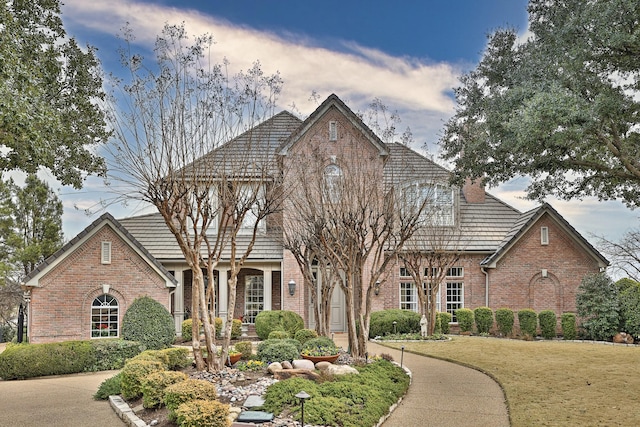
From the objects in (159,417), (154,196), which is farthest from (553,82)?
(159,417)

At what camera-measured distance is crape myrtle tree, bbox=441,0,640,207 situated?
1088 centimetres

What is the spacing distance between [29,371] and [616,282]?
778 inches

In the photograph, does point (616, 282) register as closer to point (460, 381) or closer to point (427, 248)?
point (427, 248)

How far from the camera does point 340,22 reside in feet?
42.5

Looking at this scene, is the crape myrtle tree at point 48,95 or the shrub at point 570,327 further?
the shrub at point 570,327

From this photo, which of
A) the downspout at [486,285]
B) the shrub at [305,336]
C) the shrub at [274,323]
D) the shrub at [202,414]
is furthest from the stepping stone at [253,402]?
the downspout at [486,285]

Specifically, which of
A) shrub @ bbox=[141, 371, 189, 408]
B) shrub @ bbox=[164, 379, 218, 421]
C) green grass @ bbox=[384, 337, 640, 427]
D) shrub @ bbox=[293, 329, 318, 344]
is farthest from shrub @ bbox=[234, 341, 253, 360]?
green grass @ bbox=[384, 337, 640, 427]

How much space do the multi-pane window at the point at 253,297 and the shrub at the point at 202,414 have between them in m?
15.7

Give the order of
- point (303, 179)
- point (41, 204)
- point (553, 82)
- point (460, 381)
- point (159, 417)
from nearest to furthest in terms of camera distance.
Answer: point (159, 417), point (553, 82), point (460, 381), point (303, 179), point (41, 204)

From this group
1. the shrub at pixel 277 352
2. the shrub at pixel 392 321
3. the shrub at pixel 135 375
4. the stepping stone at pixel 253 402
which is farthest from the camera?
the shrub at pixel 392 321

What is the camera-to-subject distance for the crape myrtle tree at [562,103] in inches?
A: 428

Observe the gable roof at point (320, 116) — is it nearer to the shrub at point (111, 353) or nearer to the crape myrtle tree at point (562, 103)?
the crape myrtle tree at point (562, 103)

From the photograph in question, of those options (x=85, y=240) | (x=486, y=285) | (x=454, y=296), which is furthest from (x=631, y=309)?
(x=85, y=240)

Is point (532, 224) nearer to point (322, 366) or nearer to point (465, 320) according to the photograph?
point (465, 320)
